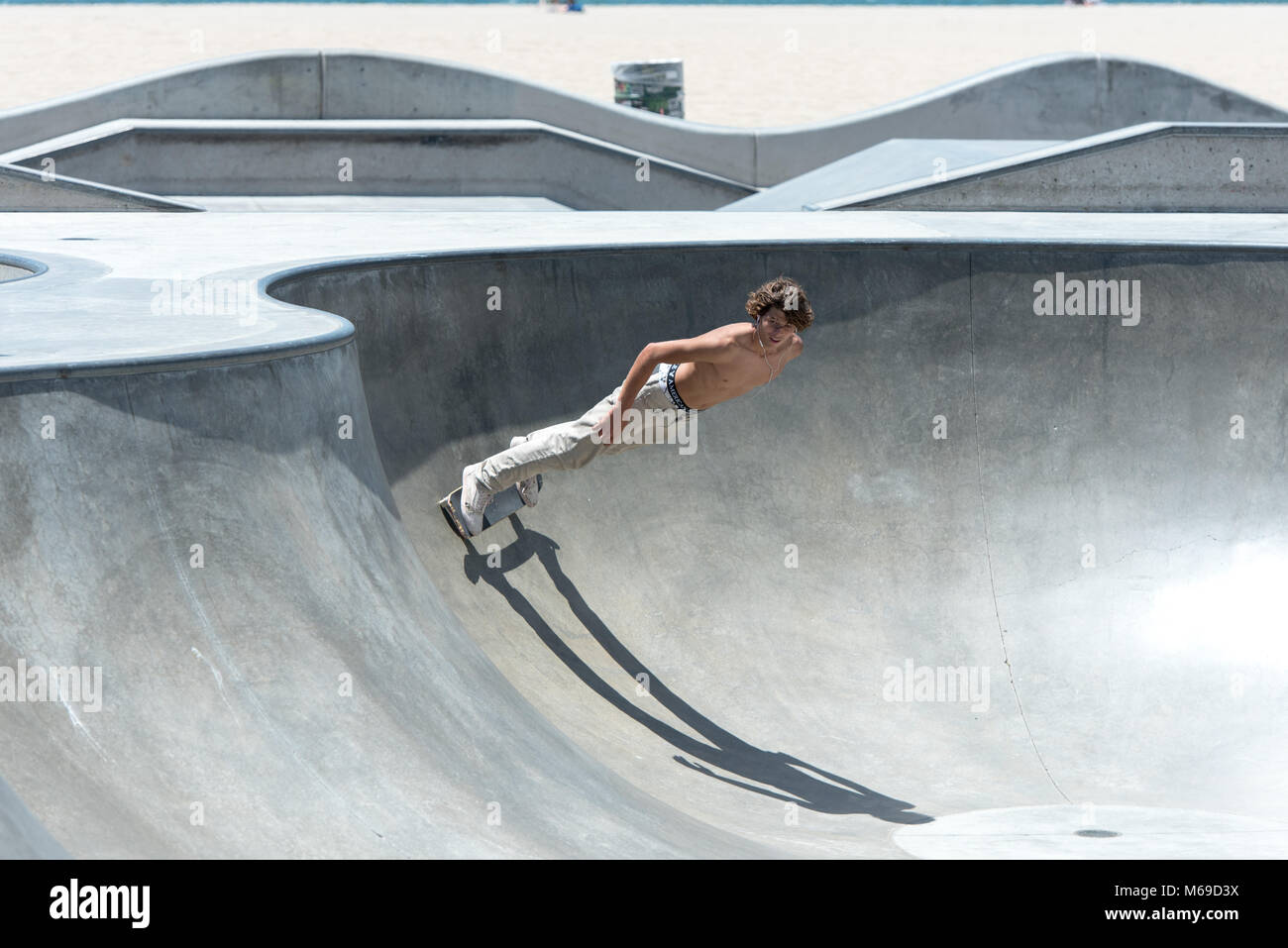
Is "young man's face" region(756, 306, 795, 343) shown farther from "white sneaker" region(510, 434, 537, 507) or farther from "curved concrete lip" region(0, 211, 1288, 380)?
"curved concrete lip" region(0, 211, 1288, 380)

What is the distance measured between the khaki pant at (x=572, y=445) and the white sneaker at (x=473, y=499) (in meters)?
0.15

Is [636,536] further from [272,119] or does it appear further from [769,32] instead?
[769,32]

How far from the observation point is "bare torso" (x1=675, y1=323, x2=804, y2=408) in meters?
6.38

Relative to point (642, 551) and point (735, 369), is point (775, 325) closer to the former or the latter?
Answer: point (735, 369)

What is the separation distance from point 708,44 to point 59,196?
41360 mm

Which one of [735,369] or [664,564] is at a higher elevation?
[735,369]

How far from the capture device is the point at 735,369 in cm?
649

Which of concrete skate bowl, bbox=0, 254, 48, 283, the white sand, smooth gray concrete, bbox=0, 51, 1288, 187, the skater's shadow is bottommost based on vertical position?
the skater's shadow

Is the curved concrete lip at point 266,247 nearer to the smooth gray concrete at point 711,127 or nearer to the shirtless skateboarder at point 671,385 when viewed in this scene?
the shirtless skateboarder at point 671,385

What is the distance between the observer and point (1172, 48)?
167 feet

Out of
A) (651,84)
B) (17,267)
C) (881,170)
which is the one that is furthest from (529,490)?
(651,84)

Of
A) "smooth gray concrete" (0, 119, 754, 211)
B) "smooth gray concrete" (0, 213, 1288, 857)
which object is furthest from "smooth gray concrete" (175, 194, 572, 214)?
"smooth gray concrete" (0, 213, 1288, 857)
